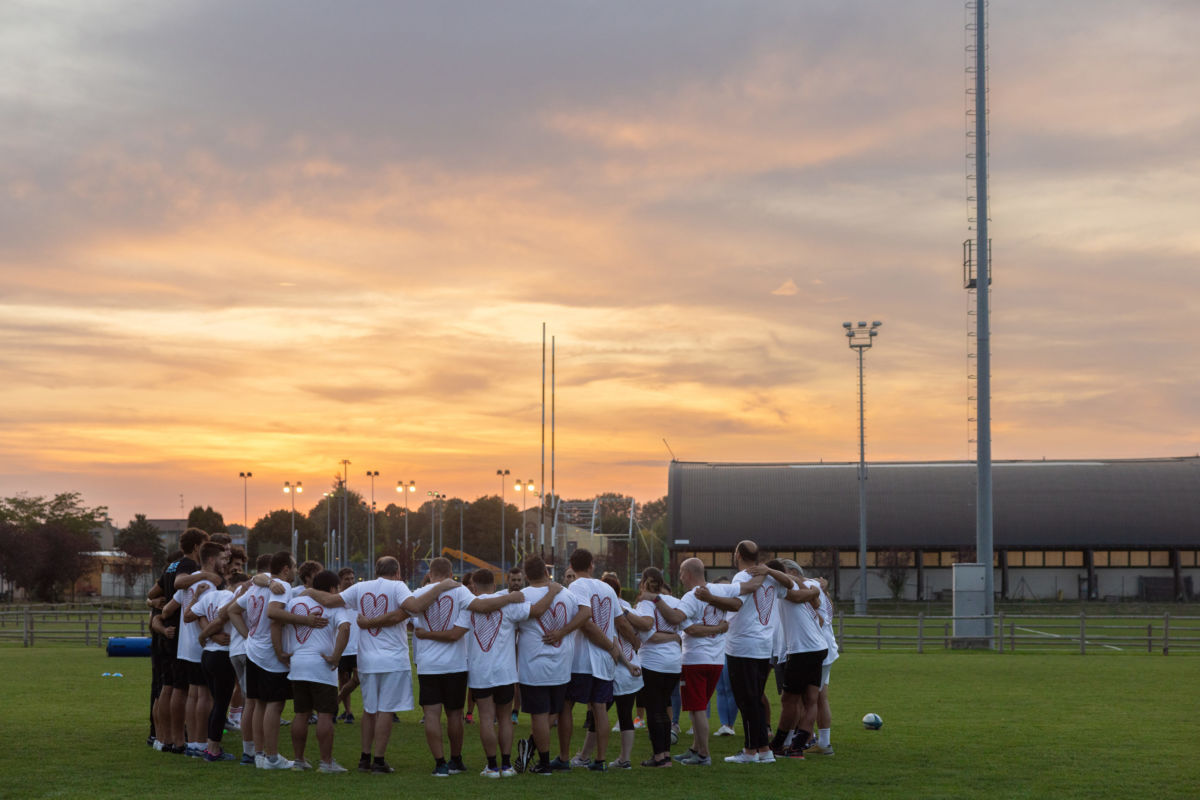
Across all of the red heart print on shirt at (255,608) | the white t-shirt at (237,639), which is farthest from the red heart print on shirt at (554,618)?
the white t-shirt at (237,639)

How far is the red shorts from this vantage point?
1226cm

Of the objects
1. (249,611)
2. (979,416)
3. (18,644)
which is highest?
(979,416)

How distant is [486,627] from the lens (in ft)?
38.1

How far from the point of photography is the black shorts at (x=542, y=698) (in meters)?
11.7

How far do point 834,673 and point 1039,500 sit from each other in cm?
4645

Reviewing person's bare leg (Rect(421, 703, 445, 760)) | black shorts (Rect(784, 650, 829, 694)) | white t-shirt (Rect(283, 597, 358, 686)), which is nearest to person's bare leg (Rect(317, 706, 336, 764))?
white t-shirt (Rect(283, 597, 358, 686))

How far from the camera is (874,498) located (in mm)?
68500

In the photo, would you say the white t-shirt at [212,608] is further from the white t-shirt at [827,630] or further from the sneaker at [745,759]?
the white t-shirt at [827,630]

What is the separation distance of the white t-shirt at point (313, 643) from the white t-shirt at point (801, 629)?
4.37 meters

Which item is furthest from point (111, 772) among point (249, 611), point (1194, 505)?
point (1194, 505)

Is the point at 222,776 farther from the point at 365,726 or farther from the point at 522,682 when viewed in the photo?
the point at 522,682

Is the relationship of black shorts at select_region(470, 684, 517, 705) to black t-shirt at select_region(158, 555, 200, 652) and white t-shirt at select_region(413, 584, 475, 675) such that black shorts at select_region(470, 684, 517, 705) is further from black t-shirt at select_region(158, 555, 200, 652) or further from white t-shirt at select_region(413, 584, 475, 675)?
black t-shirt at select_region(158, 555, 200, 652)

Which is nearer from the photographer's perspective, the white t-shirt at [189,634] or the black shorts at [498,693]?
the black shorts at [498,693]

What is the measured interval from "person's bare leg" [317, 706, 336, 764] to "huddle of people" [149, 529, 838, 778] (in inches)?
0.9
